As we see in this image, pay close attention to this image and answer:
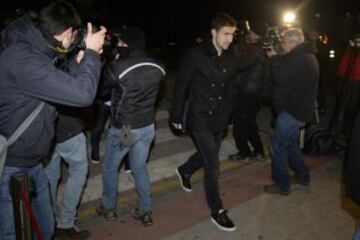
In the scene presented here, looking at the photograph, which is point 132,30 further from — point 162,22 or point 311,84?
point 162,22

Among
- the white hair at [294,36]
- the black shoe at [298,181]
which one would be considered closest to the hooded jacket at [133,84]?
the white hair at [294,36]

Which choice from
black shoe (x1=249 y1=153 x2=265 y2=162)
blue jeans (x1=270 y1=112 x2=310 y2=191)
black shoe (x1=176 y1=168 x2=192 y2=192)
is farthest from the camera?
black shoe (x1=249 y1=153 x2=265 y2=162)

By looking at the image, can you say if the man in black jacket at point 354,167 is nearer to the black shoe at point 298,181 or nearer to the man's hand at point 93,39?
the man's hand at point 93,39

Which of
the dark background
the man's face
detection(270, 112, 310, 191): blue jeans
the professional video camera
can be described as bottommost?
the dark background

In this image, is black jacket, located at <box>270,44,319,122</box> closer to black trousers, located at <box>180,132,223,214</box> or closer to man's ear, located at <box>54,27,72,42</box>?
black trousers, located at <box>180,132,223,214</box>

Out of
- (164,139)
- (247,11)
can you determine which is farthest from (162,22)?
(164,139)

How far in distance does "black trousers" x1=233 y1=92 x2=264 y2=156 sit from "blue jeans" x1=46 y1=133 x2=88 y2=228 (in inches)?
113

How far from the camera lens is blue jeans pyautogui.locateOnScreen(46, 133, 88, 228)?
4.00 meters

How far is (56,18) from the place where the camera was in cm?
287

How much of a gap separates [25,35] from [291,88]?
322cm

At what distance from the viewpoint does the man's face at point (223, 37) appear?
14.2ft

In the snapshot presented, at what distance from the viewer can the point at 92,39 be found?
2988 millimetres

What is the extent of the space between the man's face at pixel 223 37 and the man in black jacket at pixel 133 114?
2.21ft

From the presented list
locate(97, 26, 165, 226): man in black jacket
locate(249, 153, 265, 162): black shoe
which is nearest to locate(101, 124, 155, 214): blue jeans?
locate(97, 26, 165, 226): man in black jacket
